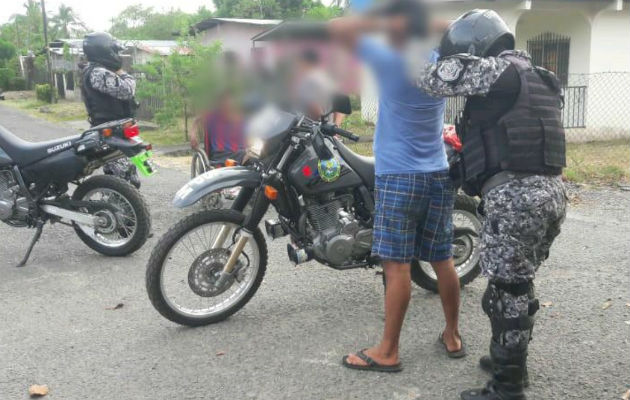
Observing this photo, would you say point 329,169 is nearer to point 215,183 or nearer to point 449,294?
point 215,183

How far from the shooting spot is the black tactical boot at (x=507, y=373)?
285 centimetres

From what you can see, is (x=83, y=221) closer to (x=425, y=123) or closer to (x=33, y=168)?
(x=33, y=168)

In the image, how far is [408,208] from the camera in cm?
323

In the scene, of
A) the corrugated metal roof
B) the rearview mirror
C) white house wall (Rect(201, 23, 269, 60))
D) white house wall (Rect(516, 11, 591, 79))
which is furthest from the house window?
white house wall (Rect(201, 23, 269, 60))

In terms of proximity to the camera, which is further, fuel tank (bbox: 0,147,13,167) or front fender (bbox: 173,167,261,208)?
fuel tank (bbox: 0,147,13,167)

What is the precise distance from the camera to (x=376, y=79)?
225 centimetres

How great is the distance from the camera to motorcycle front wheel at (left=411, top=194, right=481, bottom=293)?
4.29 metres

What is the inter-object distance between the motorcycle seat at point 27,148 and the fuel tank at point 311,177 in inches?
95.5

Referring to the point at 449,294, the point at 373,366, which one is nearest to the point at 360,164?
the point at 449,294

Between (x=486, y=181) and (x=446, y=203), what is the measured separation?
0.56 meters

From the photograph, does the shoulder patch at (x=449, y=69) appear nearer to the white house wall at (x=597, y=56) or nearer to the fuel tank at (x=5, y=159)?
the fuel tank at (x=5, y=159)

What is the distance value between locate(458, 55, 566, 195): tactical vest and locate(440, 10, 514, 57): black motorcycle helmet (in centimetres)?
10

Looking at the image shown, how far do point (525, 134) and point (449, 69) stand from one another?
1.43 ft

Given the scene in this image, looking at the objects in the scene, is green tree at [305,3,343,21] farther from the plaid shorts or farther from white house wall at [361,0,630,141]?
white house wall at [361,0,630,141]
